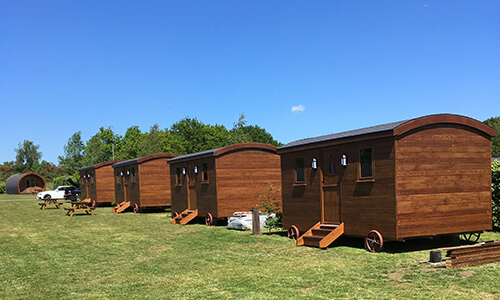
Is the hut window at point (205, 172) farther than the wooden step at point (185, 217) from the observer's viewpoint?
No

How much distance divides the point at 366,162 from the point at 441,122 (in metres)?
2.07

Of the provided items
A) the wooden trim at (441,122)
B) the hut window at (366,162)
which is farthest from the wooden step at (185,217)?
the wooden trim at (441,122)

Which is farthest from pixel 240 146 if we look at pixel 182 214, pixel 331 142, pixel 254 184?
pixel 331 142

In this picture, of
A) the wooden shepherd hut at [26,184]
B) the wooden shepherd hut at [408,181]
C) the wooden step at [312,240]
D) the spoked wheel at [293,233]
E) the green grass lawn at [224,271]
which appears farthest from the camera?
the wooden shepherd hut at [26,184]

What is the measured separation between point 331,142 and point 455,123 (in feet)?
10.6

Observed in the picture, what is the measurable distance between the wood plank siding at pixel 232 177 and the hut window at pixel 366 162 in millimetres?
8246

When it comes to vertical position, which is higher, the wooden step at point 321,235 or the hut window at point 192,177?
the hut window at point 192,177

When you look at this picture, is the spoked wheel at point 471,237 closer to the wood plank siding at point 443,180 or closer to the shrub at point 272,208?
the wood plank siding at point 443,180

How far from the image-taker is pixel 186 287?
905 centimetres

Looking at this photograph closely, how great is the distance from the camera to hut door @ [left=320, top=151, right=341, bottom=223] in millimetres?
13797

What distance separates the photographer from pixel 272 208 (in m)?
19.9

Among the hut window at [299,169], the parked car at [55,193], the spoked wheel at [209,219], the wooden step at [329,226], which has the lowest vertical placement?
the parked car at [55,193]

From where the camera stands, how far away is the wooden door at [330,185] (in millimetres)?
13781

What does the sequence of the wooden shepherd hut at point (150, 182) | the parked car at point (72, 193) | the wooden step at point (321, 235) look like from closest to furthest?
the wooden step at point (321, 235)
the wooden shepherd hut at point (150, 182)
the parked car at point (72, 193)
